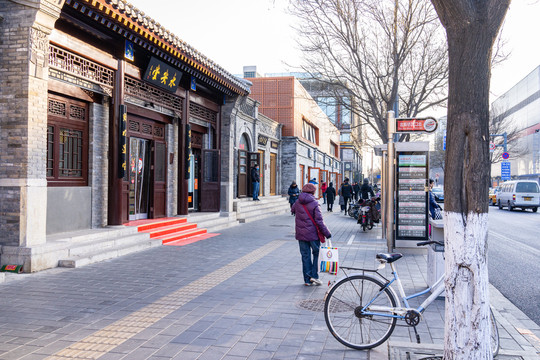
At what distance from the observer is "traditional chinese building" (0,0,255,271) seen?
301 inches

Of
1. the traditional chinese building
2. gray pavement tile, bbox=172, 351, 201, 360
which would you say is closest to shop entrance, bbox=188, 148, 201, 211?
the traditional chinese building

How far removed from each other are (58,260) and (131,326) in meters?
3.76

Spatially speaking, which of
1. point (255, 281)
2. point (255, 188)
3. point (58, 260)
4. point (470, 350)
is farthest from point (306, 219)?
point (255, 188)

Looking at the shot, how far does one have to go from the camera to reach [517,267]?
8.90 metres

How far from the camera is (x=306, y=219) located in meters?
6.88

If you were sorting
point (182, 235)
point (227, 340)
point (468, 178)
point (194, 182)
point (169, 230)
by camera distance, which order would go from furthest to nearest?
point (194, 182), point (182, 235), point (169, 230), point (227, 340), point (468, 178)

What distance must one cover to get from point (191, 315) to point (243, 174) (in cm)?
1595

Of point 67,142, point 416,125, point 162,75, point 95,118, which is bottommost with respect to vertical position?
point 67,142

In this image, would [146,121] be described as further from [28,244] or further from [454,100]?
[454,100]

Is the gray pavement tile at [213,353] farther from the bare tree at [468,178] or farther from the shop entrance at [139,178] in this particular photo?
the shop entrance at [139,178]

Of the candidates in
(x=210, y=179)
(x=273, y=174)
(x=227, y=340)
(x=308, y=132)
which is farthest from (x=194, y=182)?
(x=308, y=132)

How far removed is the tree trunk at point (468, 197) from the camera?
3352mm

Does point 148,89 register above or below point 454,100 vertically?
above

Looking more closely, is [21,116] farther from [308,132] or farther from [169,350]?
[308,132]
